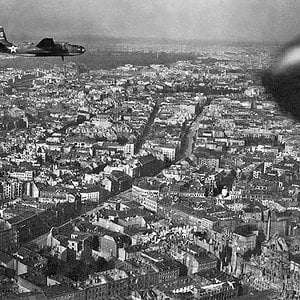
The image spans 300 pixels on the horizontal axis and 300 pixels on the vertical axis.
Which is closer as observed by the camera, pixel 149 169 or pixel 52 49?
pixel 52 49

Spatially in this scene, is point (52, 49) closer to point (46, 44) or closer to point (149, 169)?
point (46, 44)

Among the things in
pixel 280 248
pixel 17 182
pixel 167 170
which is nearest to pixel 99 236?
pixel 280 248

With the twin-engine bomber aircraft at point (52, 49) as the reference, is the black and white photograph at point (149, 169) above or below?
below

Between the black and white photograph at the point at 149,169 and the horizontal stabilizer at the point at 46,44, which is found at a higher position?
the horizontal stabilizer at the point at 46,44

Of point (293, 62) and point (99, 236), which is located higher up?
point (293, 62)

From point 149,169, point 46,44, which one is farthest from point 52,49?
point 149,169

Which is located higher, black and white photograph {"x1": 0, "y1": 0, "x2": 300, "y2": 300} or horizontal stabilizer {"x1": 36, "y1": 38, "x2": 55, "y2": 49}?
horizontal stabilizer {"x1": 36, "y1": 38, "x2": 55, "y2": 49}

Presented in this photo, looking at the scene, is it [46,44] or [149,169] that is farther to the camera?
[149,169]

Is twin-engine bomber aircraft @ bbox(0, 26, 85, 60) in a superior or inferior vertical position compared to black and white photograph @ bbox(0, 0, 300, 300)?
superior

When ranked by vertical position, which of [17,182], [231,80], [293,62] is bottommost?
[17,182]

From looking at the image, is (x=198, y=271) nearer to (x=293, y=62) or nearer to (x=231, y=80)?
(x=293, y=62)

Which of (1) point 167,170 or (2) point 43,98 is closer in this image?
(1) point 167,170
